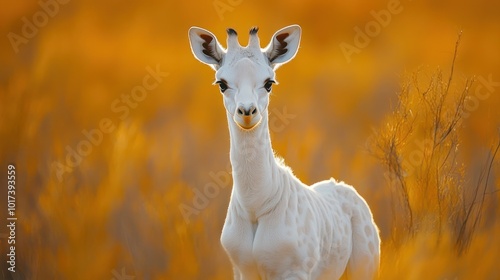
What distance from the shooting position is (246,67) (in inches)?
284

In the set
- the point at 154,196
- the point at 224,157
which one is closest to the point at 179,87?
the point at 224,157

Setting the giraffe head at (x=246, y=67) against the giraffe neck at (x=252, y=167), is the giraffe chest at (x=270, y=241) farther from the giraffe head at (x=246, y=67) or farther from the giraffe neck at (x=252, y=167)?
the giraffe head at (x=246, y=67)

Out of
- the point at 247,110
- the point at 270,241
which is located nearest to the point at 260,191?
the point at 270,241

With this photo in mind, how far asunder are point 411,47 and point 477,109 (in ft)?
7.78

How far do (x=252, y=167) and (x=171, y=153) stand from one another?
202 centimetres

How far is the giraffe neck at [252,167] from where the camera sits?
7.34 m

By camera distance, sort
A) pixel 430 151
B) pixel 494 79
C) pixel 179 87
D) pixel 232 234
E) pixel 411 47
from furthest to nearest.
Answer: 1. pixel 411 47
2. pixel 494 79
3. pixel 179 87
4. pixel 430 151
5. pixel 232 234

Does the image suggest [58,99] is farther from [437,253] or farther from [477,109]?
[477,109]

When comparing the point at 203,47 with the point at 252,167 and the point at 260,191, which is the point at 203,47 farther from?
the point at 260,191

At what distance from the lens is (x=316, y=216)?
7.74 m

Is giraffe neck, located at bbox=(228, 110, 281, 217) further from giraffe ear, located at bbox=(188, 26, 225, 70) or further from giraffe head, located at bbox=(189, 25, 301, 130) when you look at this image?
giraffe ear, located at bbox=(188, 26, 225, 70)

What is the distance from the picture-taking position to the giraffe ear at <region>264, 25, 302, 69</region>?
7629 mm

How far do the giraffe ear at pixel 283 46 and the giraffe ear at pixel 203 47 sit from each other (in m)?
0.38

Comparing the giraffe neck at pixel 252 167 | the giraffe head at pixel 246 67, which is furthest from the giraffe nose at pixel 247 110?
the giraffe neck at pixel 252 167
